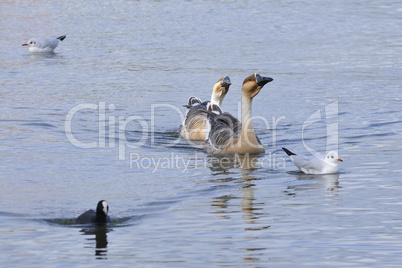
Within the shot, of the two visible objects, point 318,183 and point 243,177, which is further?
point 243,177

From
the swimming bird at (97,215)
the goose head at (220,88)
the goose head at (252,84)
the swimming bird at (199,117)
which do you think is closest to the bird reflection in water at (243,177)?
the goose head at (252,84)

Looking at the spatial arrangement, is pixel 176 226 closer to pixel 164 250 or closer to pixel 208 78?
pixel 164 250

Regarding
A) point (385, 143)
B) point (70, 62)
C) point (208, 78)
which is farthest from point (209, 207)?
point (70, 62)

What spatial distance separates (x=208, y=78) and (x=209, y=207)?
505 inches

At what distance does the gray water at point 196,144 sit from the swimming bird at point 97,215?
15cm

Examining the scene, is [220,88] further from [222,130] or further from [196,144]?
[222,130]

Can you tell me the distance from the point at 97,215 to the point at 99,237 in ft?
1.46

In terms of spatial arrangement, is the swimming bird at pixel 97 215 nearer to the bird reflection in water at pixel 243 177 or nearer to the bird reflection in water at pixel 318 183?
the bird reflection in water at pixel 243 177

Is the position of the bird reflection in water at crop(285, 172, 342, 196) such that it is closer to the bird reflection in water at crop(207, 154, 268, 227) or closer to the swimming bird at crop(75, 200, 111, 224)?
the bird reflection in water at crop(207, 154, 268, 227)

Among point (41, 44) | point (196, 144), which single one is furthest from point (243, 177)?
point (41, 44)

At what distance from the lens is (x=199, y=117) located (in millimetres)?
18281

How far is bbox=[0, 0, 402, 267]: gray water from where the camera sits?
31.3 feet

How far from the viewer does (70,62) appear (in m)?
27.2

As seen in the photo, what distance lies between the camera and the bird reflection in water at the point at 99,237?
9.16 metres
